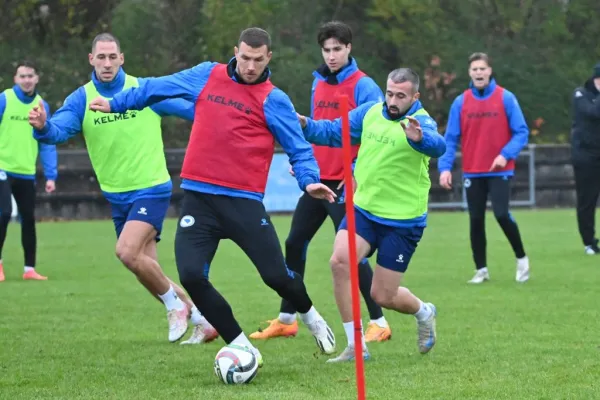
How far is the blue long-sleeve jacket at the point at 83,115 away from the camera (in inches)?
330

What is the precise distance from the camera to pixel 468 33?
27.9 m

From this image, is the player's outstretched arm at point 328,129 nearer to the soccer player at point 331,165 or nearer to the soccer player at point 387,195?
the soccer player at point 387,195

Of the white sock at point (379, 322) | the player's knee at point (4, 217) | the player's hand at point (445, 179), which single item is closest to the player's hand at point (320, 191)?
the white sock at point (379, 322)

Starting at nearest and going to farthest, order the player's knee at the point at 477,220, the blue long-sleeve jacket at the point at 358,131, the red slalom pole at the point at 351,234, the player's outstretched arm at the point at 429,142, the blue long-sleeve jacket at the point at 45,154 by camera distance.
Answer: the red slalom pole at the point at 351,234, the player's outstretched arm at the point at 429,142, the blue long-sleeve jacket at the point at 358,131, the player's knee at the point at 477,220, the blue long-sleeve jacket at the point at 45,154

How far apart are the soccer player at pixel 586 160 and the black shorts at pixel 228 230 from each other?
8845mm

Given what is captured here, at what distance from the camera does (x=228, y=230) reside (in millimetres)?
7512

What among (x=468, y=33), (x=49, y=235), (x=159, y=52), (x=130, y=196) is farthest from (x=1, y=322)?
(x=468, y=33)

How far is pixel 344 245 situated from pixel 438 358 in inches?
36.6

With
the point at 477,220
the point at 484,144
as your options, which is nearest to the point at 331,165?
the point at 484,144

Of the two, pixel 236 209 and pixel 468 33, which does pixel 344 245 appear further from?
pixel 468 33

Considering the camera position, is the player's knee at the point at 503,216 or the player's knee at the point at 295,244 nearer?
the player's knee at the point at 295,244

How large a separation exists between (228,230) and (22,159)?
6777 millimetres

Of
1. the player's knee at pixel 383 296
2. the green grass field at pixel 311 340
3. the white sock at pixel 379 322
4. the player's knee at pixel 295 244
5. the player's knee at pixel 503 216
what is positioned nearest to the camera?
the green grass field at pixel 311 340

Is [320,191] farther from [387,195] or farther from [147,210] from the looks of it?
[147,210]
